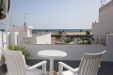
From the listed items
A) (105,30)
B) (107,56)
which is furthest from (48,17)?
(107,56)

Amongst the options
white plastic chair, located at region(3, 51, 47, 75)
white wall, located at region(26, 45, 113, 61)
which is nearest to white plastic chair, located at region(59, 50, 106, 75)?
white plastic chair, located at region(3, 51, 47, 75)

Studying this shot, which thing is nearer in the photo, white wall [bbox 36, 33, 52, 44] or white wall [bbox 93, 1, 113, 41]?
white wall [bbox 93, 1, 113, 41]

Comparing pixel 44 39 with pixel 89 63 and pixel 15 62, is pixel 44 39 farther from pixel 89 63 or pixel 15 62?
pixel 89 63

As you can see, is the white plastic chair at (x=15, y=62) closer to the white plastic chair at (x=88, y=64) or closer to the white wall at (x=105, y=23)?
the white plastic chair at (x=88, y=64)

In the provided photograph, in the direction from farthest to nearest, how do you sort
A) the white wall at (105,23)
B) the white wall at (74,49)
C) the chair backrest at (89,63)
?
the white wall at (105,23)
the white wall at (74,49)
the chair backrest at (89,63)

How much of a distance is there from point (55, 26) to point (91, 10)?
10.4 ft

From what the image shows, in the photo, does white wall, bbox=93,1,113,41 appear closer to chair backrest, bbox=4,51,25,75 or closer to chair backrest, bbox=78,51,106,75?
chair backrest, bbox=78,51,106,75

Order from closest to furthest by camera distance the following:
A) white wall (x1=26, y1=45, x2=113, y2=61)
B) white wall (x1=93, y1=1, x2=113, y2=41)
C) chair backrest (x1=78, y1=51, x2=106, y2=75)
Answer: chair backrest (x1=78, y1=51, x2=106, y2=75) → white wall (x1=26, y1=45, x2=113, y2=61) → white wall (x1=93, y1=1, x2=113, y2=41)

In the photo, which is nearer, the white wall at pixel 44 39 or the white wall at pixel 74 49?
the white wall at pixel 74 49

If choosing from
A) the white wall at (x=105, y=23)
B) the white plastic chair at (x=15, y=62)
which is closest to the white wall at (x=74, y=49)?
the white wall at (x=105, y=23)

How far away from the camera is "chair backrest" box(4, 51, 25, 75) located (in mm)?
2918

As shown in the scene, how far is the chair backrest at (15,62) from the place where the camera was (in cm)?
292

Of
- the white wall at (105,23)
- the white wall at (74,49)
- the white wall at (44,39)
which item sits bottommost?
the white wall at (74,49)

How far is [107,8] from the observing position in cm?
935
